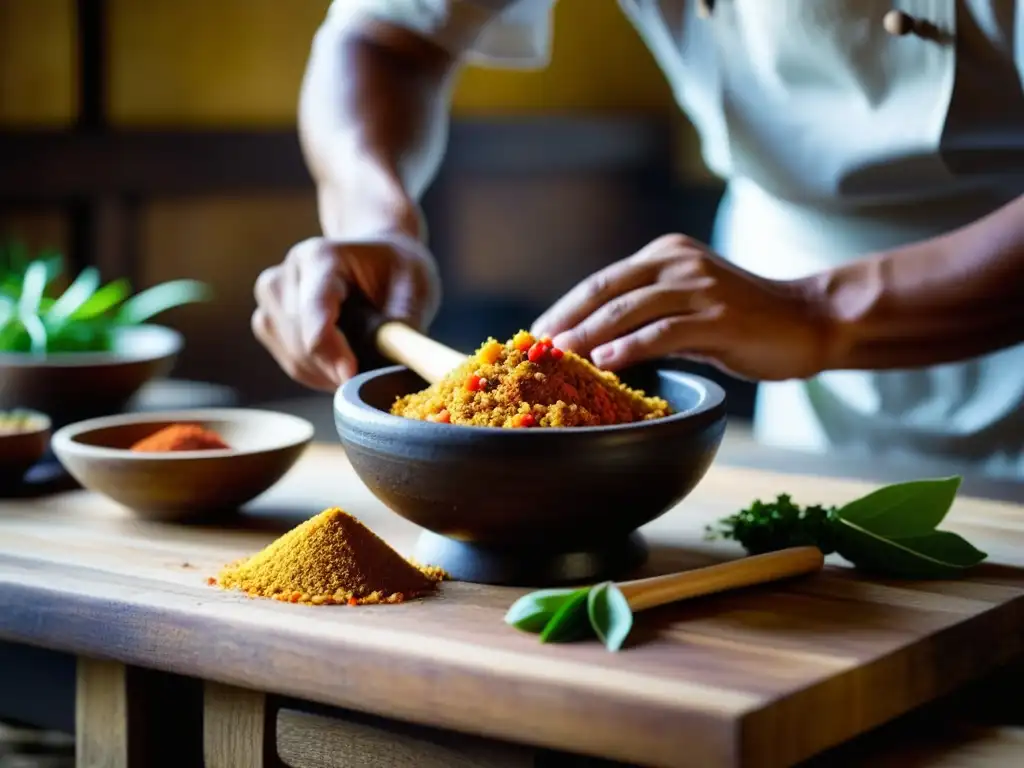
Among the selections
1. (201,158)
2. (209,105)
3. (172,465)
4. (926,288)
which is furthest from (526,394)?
(209,105)

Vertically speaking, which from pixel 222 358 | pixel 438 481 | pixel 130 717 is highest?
pixel 438 481

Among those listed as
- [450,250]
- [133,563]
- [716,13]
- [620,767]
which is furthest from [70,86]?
[620,767]

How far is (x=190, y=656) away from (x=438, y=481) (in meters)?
0.25

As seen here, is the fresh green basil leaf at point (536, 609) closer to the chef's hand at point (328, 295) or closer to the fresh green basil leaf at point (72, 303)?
the chef's hand at point (328, 295)

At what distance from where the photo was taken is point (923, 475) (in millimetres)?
1844

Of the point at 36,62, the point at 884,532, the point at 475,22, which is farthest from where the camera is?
the point at 36,62

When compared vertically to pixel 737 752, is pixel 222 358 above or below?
below

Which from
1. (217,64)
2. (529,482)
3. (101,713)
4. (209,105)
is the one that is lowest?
(101,713)

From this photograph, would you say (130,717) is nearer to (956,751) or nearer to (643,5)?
(956,751)

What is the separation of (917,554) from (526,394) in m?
0.39

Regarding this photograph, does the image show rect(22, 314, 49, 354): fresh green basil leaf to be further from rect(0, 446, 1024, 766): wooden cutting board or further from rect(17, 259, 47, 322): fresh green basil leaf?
rect(0, 446, 1024, 766): wooden cutting board

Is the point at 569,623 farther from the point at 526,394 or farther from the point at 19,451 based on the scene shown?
the point at 19,451

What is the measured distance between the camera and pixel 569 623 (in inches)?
44.6

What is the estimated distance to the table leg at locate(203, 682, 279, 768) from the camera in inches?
48.2
